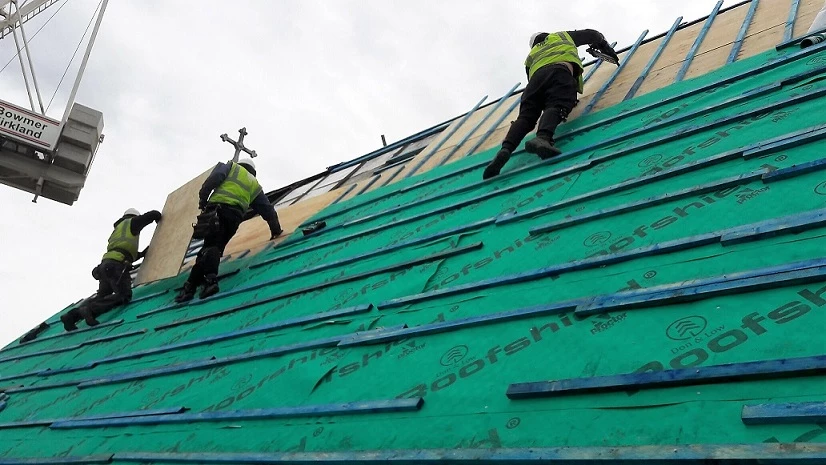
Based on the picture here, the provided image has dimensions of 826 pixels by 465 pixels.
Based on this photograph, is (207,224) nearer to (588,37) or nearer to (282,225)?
(282,225)

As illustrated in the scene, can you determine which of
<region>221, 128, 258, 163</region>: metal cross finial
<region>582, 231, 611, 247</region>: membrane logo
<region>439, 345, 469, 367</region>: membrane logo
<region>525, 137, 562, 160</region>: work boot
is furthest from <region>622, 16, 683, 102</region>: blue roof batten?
<region>221, 128, 258, 163</region>: metal cross finial

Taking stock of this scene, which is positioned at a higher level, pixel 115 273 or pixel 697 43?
pixel 697 43

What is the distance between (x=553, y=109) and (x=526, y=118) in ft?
0.84

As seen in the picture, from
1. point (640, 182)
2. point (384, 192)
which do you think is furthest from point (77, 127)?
point (640, 182)

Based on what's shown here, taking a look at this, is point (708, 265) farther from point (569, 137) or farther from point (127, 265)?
point (127, 265)

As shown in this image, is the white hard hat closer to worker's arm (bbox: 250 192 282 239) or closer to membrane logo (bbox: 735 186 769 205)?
worker's arm (bbox: 250 192 282 239)

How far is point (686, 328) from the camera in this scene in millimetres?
2111

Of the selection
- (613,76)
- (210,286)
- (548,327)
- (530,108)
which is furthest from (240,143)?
(548,327)

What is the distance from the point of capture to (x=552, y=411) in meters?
2.06

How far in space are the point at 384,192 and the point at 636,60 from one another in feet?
9.08

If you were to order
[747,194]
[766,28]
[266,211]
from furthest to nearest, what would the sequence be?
[266,211] → [766,28] → [747,194]

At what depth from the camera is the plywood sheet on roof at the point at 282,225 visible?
6.85m

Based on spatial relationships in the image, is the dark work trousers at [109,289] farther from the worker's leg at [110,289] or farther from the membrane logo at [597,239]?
the membrane logo at [597,239]

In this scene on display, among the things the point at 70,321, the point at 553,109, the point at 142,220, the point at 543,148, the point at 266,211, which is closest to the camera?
the point at 543,148
